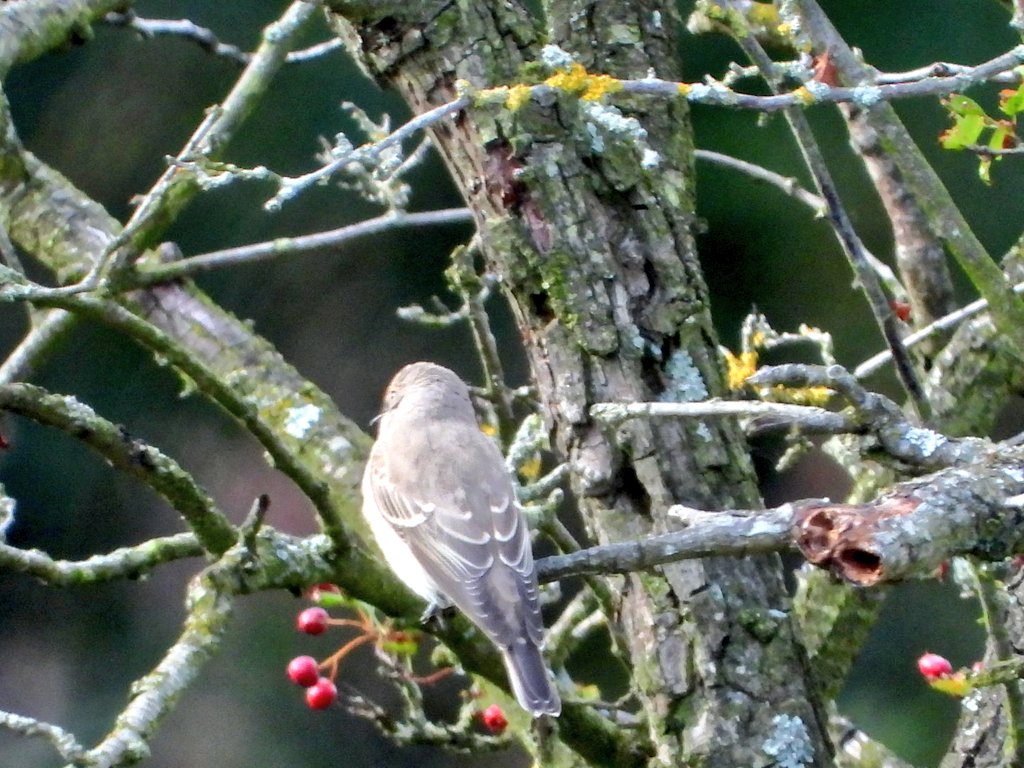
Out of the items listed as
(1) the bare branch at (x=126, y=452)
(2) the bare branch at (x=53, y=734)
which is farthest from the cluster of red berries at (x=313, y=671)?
(2) the bare branch at (x=53, y=734)

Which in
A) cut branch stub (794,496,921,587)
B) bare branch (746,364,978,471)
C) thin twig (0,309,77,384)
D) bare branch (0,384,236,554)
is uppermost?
thin twig (0,309,77,384)

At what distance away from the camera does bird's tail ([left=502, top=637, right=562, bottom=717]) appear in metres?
2.19

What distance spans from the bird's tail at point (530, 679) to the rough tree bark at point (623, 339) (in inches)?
5.8

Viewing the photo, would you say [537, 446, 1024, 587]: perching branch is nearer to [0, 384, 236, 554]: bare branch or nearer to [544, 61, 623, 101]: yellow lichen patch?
[544, 61, 623, 101]: yellow lichen patch

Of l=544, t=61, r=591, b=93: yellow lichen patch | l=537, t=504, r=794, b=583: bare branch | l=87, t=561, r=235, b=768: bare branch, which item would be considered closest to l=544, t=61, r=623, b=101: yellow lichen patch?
l=544, t=61, r=591, b=93: yellow lichen patch

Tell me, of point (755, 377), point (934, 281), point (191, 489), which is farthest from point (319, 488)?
point (934, 281)

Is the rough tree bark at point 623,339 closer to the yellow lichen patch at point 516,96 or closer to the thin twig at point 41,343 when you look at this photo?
the yellow lichen patch at point 516,96

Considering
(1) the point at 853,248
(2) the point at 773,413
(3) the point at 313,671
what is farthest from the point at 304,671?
(2) the point at 773,413

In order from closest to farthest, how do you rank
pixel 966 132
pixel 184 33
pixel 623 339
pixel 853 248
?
pixel 966 132 < pixel 853 248 < pixel 623 339 < pixel 184 33

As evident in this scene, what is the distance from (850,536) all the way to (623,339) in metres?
0.89

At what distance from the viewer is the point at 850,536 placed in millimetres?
1462

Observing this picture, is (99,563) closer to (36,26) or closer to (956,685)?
(956,685)

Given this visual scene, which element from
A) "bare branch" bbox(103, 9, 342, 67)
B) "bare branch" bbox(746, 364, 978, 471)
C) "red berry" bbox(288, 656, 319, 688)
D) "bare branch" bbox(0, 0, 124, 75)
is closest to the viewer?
"bare branch" bbox(746, 364, 978, 471)

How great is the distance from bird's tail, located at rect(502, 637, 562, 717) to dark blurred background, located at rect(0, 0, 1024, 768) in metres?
2.29
